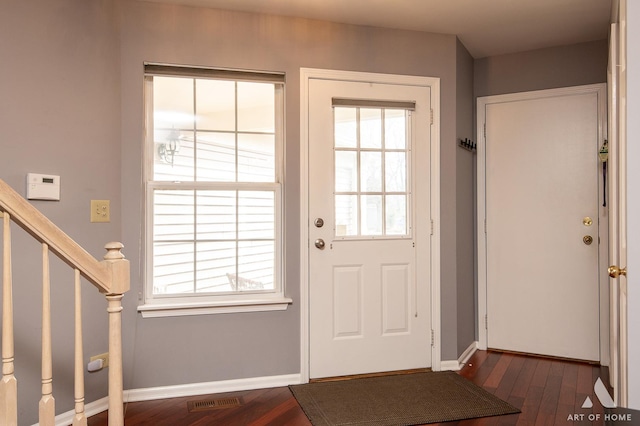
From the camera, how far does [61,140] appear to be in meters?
2.62

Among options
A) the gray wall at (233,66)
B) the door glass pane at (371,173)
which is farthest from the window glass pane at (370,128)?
the gray wall at (233,66)

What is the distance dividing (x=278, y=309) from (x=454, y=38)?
7.67 feet

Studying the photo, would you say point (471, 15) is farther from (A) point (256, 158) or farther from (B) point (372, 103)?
(A) point (256, 158)

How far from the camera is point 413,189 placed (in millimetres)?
3510

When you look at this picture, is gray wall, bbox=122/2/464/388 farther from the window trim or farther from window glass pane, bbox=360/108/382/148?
window glass pane, bbox=360/108/382/148

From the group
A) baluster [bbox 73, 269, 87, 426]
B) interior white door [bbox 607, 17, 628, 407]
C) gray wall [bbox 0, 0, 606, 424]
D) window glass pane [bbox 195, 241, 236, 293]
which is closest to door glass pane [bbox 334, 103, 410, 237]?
gray wall [bbox 0, 0, 606, 424]

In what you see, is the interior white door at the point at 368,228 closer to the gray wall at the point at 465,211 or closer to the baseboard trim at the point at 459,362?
the baseboard trim at the point at 459,362

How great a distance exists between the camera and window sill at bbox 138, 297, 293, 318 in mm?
3012

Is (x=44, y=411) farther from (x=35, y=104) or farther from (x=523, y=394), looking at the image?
(x=523, y=394)

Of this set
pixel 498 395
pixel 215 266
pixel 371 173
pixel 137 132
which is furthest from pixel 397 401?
pixel 137 132

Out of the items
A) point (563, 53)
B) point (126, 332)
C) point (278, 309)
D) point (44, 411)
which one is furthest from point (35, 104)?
point (563, 53)

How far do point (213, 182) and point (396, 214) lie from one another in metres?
1.31

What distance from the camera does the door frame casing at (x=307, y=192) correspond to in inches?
129

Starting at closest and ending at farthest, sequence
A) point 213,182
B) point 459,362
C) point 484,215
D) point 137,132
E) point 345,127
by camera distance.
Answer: point 137,132 → point 213,182 → point 345,127 → point 459,362 → point 484,215
